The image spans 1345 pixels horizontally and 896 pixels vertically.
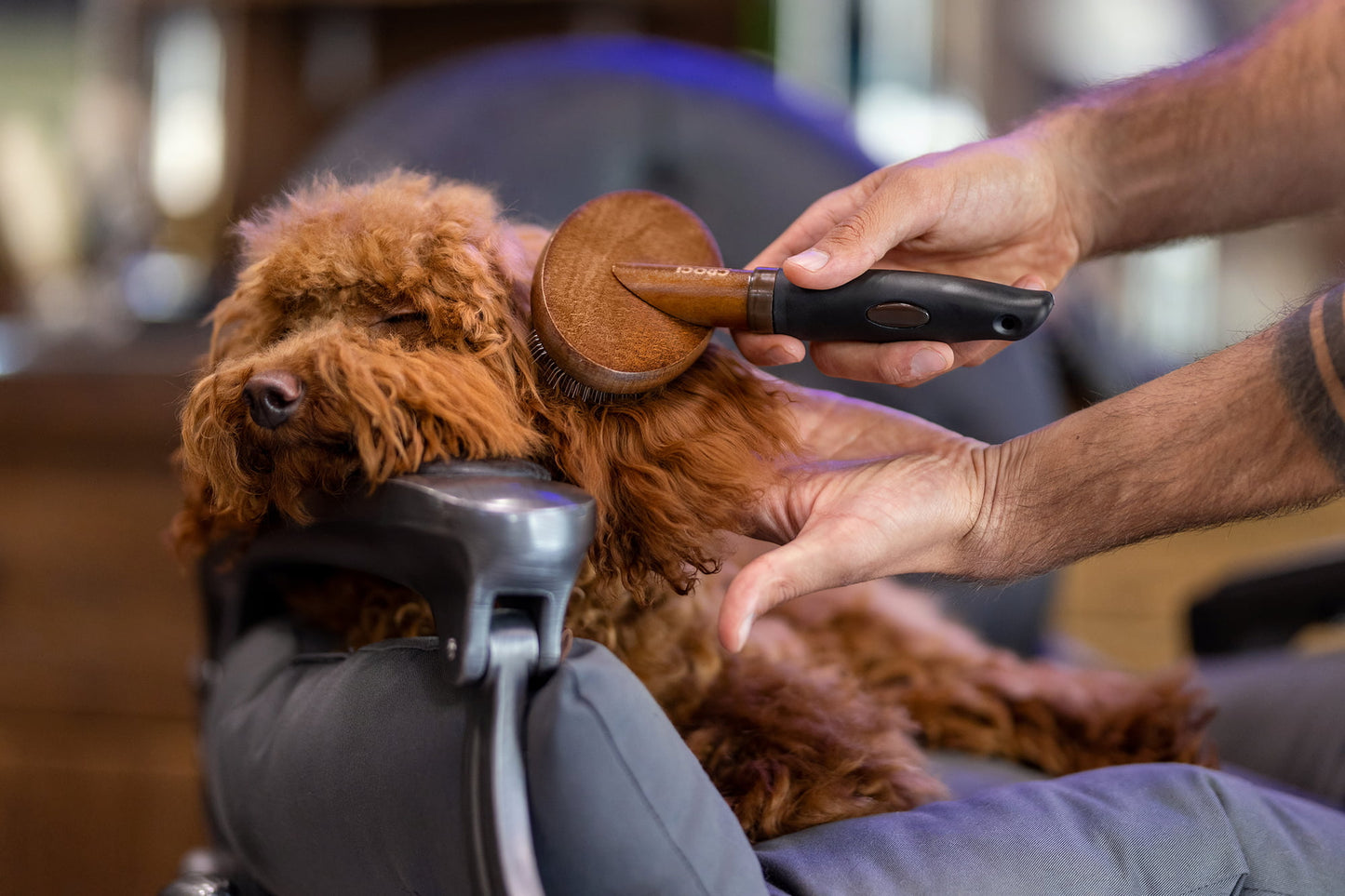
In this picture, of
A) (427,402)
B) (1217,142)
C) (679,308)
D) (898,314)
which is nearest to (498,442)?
(427,402)

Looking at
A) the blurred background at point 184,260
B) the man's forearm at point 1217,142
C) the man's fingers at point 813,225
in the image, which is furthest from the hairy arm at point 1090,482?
the blurred background at point 184,260

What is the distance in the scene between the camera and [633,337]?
69 cm

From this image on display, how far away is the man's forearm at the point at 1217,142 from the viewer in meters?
0.96

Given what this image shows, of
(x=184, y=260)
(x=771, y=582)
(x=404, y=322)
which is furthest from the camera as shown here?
(x=184, y=260)

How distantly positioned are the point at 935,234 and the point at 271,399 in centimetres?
52

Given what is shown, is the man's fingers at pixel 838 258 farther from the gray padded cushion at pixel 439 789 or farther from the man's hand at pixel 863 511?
the gray padded cushion at pixel 439 789

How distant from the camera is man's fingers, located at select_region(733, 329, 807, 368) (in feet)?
2.50

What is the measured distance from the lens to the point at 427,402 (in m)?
0.65

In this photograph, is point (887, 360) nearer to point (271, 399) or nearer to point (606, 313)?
point (606, 313)

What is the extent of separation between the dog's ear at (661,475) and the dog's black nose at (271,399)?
0.17 m

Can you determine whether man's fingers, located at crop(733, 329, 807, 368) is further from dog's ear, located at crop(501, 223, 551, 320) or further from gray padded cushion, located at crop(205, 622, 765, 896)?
gray padded cushion, located at crop(205, 622, 765, 896)

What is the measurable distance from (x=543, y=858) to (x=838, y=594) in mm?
591

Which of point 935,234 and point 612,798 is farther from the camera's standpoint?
point 935,234

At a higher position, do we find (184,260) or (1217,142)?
(1217,142)
